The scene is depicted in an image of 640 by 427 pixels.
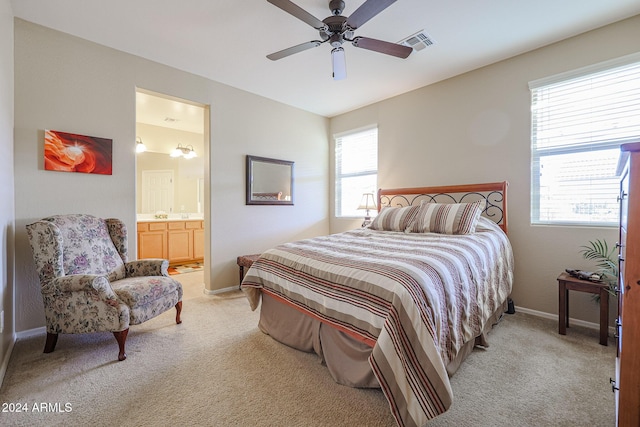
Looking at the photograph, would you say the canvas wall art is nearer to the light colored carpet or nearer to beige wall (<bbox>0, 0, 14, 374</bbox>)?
beige wall (<bbox>0, 0, 14, 374</bbox>)

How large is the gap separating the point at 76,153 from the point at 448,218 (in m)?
3.88

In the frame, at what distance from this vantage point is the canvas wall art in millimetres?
2617

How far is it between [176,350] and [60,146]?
226 centimetres

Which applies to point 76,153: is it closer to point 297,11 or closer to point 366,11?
point 297,11

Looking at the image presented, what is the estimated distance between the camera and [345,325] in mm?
1676

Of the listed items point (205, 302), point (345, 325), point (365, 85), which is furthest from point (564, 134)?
point (205, 302)

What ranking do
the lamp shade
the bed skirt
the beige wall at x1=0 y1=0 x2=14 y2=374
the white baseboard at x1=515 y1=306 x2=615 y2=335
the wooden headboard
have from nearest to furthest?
the bed skirt < the beige wall at x1=0 y1=0 x2=14 y2=374 < the white baseboard at x1=515 y1=306 x2=615 y2=335 < the wooden headboard < the lamp shade

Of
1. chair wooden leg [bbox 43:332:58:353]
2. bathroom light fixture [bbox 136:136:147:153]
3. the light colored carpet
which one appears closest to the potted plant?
the light colored carpet

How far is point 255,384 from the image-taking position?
1.81 meters

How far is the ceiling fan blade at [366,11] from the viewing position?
1841mm

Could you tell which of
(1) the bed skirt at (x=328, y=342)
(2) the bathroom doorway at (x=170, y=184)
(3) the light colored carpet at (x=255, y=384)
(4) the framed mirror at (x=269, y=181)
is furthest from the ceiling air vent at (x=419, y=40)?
(2) the bathroom doorway at (x=170, y=184)

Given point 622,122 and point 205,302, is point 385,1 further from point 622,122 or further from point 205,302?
point 205,302

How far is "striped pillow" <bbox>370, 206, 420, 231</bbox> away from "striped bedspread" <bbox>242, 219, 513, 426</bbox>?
0.74 metres

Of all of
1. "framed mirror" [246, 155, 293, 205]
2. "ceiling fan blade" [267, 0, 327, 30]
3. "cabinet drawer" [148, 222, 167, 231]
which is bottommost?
"cabinet drawer" [148, 222, 167, 231]
